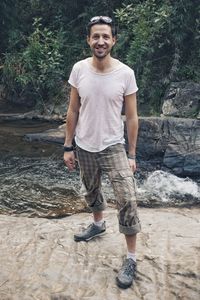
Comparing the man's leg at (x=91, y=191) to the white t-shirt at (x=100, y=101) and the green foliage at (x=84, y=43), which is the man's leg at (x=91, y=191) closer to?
the white t-shirt at (x=100, y=101)

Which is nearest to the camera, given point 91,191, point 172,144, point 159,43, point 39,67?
point 91,191

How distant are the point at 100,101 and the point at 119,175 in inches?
24.9

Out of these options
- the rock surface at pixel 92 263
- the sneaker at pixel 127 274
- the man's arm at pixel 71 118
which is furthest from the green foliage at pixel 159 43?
the sneaker at pixel 127 274

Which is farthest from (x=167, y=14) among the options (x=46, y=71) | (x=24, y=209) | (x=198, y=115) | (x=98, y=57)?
(x=98, y=57)

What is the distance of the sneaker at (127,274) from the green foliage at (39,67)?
965 centimetres

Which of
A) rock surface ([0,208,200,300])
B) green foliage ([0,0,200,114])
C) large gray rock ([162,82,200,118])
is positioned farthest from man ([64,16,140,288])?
green foliage ([0,0,200,114])

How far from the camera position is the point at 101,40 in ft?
10.7

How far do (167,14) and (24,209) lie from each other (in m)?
7.14

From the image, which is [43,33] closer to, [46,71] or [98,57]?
[46,71]

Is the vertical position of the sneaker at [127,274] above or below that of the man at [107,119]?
below

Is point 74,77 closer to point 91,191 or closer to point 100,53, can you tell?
point 100,53

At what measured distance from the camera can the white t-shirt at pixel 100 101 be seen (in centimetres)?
330

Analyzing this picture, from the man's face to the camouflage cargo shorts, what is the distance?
2.56ft

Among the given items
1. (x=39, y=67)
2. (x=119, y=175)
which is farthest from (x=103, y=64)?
(x=39, y=67)
